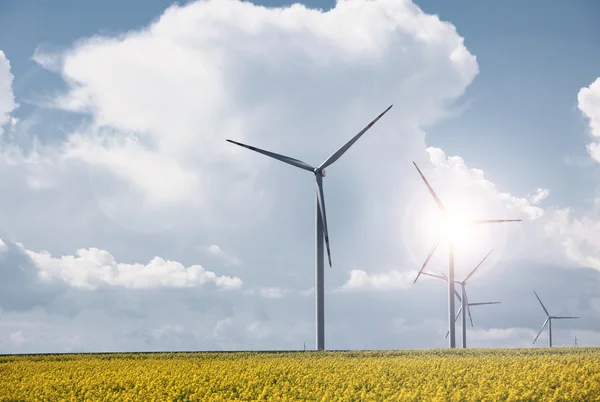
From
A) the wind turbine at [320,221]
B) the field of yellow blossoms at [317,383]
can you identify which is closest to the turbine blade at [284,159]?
the wind turbine at [320,221]

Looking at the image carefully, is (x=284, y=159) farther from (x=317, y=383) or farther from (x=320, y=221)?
(x=317, y=383)

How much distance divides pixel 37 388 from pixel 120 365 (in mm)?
9569

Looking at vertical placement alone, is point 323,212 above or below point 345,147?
below

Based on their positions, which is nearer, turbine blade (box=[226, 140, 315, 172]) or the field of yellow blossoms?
the field of yellow blossoms

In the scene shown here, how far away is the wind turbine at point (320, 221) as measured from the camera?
5231 cm

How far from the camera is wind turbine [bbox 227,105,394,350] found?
5231 centimetres

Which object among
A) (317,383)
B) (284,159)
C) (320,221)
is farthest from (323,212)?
(317,383)

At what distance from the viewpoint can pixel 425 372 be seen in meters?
26.5

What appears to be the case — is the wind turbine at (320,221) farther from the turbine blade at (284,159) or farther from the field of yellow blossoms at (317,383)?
the field of yellow blossoms at (317,383)

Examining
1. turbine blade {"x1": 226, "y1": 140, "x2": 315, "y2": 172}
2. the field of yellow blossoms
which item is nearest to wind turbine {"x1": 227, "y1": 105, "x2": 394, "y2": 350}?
turbine blade {"x1": 226, "y1": 140, "x2": 315, "y2": 172}

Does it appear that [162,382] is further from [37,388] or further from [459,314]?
[459,314]

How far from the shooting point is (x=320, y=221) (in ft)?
179

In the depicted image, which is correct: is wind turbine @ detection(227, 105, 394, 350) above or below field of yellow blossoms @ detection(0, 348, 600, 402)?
above

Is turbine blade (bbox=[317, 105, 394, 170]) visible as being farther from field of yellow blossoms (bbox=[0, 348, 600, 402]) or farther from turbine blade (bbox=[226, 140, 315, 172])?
field of yellow blossoms (bbox=[0, 348, 600, 402])
